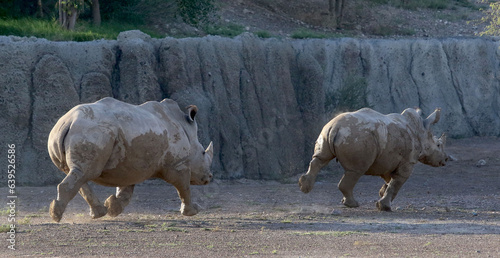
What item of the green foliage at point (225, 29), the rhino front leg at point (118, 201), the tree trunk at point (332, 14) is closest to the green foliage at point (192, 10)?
the green foliage at point (225, 29)

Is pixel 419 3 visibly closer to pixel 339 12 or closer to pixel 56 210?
pixel 339 12

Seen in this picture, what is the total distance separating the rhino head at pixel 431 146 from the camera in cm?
1268

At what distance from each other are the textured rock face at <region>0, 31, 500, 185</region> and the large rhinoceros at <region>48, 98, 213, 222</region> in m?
4.25

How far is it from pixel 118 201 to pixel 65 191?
4.82 feet

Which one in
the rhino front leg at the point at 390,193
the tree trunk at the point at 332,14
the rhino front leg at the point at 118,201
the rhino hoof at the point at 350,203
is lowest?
the tree trunk at the point at 332,14

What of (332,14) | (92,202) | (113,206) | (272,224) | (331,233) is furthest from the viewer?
(332,14)

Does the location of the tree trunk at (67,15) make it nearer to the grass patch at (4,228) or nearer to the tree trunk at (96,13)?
the tree trunk at (96,13)

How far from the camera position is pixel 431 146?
12805mm

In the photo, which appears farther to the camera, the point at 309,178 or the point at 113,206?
the point at 309,178

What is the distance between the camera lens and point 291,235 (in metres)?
8.62

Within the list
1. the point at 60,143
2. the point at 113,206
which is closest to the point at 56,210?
the point at 60,143

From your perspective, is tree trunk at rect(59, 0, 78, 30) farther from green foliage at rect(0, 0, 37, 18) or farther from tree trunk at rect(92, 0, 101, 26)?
green foliage at rect(0, 0, 37, 18)

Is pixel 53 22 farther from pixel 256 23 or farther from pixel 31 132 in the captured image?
pixel 256 23

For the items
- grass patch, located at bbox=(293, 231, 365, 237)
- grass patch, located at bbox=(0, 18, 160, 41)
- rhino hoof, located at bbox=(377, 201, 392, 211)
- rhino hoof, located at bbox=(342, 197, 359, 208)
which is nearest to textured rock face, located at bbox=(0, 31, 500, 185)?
grass patch, located at bbox=(0, 18, 160, 41)
